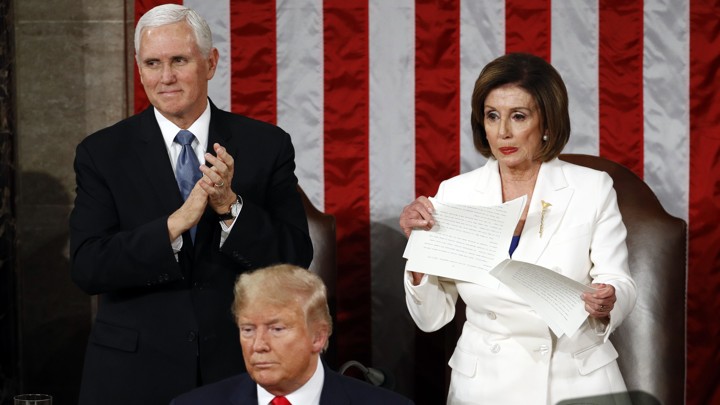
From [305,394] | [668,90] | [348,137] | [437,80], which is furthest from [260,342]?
[668,90]

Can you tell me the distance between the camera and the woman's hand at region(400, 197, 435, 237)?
2811 mm

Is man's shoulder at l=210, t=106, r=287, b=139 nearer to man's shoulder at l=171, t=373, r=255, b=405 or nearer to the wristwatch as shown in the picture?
the wristwatch

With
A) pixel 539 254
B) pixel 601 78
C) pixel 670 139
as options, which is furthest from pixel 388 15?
pixel 539 254

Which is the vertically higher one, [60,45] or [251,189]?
[60,45]

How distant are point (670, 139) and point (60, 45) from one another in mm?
2474

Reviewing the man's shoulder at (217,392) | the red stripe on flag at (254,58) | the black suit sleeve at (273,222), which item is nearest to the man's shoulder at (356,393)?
the man's shoulder at (217,392)

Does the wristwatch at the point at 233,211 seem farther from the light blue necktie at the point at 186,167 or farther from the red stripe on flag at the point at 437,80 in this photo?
the red stripe on flag at the point at 437,80

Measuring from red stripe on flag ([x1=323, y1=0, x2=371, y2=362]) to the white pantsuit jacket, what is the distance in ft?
4.11

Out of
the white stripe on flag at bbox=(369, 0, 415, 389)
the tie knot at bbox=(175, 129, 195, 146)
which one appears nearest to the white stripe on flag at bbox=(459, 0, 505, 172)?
the white stripe on flag at bbox=(369, 0, 415, 389)

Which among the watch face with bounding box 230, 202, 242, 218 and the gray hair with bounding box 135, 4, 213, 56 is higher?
the gray hair with bounding box 135, 4, 213, 56

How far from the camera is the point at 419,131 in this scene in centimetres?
414

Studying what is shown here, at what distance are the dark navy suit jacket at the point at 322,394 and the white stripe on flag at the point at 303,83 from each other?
190 centimetres

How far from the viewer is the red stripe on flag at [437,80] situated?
13.5 ft

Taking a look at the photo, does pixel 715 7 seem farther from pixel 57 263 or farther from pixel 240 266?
pixel 57 263
